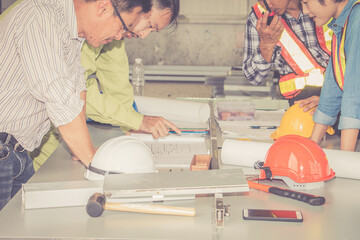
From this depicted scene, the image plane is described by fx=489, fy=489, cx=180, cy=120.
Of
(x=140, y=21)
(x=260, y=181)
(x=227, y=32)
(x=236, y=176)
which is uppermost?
(x=140, y=21)

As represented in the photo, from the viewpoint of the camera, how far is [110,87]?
93.4 inches

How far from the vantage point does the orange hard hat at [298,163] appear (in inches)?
62.4

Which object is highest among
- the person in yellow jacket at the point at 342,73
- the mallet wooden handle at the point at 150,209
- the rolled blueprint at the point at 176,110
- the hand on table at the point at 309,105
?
the person in yellow jacket at the point at 342,73

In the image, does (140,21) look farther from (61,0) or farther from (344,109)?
(344,109)

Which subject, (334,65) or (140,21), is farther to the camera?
(334,65)

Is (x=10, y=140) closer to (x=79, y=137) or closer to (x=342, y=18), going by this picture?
(x=79, y=137)

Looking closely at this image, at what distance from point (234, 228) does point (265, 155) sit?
1.52 ft

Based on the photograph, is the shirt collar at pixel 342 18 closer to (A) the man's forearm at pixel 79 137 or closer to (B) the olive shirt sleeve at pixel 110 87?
(B) the olive shirt sleeve at pixel 110 87

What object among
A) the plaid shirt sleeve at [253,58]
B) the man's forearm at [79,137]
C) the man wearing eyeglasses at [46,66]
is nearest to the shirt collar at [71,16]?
the man wearing eyeglasses at [46,66]

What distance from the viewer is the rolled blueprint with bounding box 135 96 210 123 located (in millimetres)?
2428

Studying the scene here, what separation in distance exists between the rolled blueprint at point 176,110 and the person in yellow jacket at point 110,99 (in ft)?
0.55

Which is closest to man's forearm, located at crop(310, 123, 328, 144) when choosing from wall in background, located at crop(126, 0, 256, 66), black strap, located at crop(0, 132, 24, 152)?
black strap, located at crop(0, 132, 24, 152)

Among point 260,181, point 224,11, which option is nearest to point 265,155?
point 260,181

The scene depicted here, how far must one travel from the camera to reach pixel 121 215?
141 centimetres
